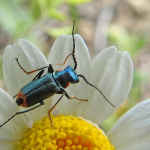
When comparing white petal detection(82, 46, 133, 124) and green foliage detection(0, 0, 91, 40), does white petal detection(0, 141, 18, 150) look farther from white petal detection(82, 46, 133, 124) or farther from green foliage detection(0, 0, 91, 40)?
green foliage detection(0, 0, 91, 40)

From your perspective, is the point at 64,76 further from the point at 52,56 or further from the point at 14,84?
the point at 14,84

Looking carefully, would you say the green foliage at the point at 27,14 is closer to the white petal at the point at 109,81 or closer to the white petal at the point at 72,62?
the white petal at the point at 72,62

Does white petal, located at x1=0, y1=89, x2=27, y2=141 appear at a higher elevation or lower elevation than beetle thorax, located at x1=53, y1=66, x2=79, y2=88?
lower

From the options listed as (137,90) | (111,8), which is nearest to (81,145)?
(137,90)

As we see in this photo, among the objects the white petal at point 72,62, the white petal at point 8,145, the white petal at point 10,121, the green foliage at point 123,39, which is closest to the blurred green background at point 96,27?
the green foliage at point 123,39

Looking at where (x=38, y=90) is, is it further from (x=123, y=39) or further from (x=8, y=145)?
(x=123, y=39)

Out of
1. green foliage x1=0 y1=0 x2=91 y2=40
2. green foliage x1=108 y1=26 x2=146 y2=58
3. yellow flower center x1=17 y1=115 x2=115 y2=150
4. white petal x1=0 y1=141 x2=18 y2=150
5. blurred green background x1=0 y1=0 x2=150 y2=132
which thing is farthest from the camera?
green foliage x1=108 y1=26 x2=146 y2=58

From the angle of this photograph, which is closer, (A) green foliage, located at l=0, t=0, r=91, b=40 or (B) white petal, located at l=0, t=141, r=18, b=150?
(B) white petal, located at l=0, t=141, r=18, b=150

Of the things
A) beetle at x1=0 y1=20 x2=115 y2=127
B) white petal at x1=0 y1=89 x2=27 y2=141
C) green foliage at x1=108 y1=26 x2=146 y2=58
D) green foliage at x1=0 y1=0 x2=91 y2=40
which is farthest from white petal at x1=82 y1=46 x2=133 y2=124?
green foliage at x1=108 y1=26 x2=146 y2=58
